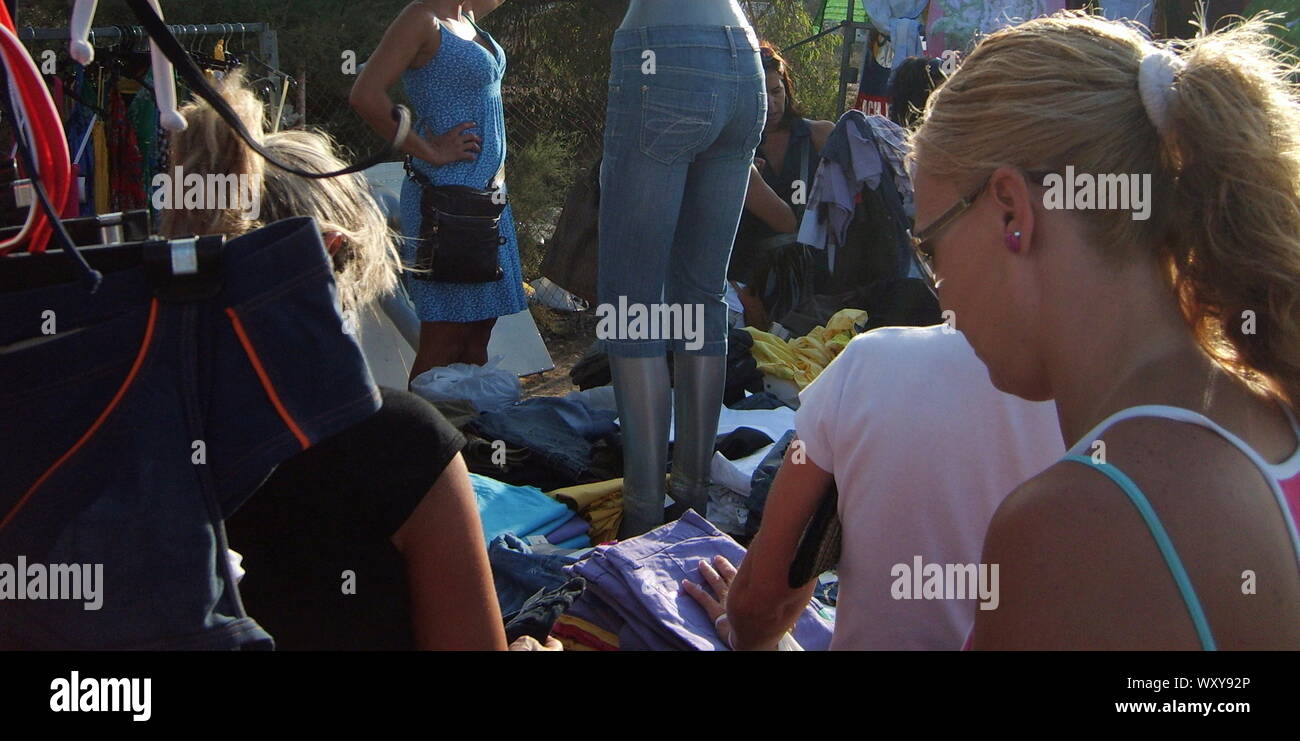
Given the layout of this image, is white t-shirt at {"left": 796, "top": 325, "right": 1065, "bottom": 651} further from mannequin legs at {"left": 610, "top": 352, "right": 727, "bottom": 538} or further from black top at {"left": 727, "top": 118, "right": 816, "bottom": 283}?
black top at {"left": 727, "top": 118, "right": 816, "bottom": 283}

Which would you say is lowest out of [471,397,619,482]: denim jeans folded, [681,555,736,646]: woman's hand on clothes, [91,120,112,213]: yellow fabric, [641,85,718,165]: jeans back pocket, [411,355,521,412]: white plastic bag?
[471,397,619,482]: denim jeans folded

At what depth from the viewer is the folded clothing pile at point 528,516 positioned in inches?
135

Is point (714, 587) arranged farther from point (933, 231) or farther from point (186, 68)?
point (186, 68)

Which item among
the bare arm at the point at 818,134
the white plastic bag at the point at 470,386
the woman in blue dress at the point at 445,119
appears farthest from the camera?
the bare arm at the point at 818,134

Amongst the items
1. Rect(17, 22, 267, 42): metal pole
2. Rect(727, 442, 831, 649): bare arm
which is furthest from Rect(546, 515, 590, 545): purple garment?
Rect(17, 22, 267, 42): metal pole

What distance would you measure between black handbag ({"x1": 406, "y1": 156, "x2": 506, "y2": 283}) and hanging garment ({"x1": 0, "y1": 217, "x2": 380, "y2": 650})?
325 centimetres

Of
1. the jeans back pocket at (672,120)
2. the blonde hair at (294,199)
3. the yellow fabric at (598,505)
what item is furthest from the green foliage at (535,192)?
the blonde hair at (294,199)

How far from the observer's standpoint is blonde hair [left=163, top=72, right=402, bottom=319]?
1.74 m

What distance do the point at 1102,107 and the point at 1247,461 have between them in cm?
43

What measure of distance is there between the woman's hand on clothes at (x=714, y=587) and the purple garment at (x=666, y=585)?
2cm

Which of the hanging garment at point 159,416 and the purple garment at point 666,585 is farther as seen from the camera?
the purple garment at point 666,585

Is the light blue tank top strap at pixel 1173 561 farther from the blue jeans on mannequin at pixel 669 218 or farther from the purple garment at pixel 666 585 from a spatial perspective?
the blue jeans on mannequin at pixel 669 218

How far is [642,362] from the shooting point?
3.32 m
